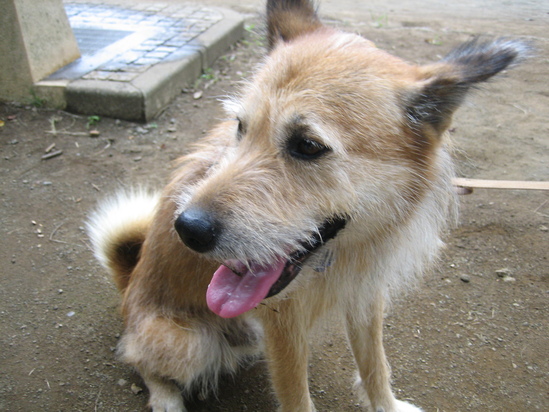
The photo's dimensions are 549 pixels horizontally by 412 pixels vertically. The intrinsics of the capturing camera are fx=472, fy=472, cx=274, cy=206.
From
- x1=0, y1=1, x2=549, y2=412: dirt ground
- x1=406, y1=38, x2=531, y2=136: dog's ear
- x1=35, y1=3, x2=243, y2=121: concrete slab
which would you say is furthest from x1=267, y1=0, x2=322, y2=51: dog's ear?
x1=35, y1=3, x2=243, y2=121: concrete slab

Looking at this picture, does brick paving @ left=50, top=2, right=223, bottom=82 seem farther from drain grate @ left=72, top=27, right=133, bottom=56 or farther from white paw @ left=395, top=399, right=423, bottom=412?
white paw @ left=395, top=399, right=423, bottom=412

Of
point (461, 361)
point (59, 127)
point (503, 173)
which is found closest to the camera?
point (461, 361)

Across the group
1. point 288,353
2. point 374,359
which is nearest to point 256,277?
point 288,353

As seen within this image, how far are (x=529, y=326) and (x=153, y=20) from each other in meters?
6.07

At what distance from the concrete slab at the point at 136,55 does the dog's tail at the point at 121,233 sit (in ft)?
6.88

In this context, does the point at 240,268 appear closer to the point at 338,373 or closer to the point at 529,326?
the point at 338,373

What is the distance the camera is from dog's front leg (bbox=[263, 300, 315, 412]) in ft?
7.29

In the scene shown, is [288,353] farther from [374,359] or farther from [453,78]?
[453,78]

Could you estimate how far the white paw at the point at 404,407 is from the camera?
8.38 ft

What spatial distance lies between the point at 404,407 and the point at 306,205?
144 centimetres

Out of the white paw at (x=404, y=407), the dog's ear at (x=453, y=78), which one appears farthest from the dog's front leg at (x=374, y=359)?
the dog's ear at (x=453, y=78)

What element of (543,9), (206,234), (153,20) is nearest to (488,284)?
(206,234)

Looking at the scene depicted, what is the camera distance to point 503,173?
4141mm

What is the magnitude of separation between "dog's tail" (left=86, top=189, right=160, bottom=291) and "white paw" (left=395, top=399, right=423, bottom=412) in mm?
1751
